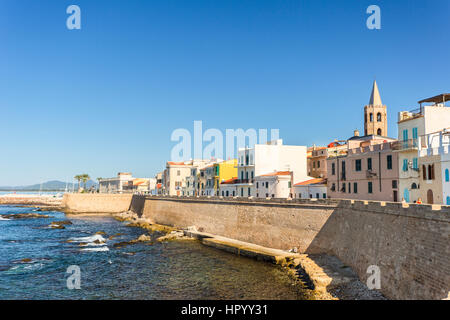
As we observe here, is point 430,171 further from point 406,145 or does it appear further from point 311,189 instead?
point 311,189

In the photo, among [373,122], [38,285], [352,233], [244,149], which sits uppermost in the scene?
[373,122]

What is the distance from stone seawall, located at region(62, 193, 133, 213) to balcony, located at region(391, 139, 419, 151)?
73.6 m

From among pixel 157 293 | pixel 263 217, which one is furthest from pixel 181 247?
pixel 157 293

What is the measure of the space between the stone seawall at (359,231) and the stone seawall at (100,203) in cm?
4368

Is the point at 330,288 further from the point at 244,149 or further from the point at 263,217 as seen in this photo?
the point at 244,149

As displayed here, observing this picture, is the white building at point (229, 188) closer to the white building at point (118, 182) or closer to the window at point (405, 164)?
the window at point (405, 164)

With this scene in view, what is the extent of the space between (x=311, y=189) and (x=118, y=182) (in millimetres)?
108861

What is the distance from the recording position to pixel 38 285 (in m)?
25.9

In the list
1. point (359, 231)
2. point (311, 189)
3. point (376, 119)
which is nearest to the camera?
point (359, 231)

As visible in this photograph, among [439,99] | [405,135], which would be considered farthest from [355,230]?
[439,99]

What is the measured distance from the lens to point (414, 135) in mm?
29828

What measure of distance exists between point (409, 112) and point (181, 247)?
26291mm

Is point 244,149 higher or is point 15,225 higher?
point 244,149
